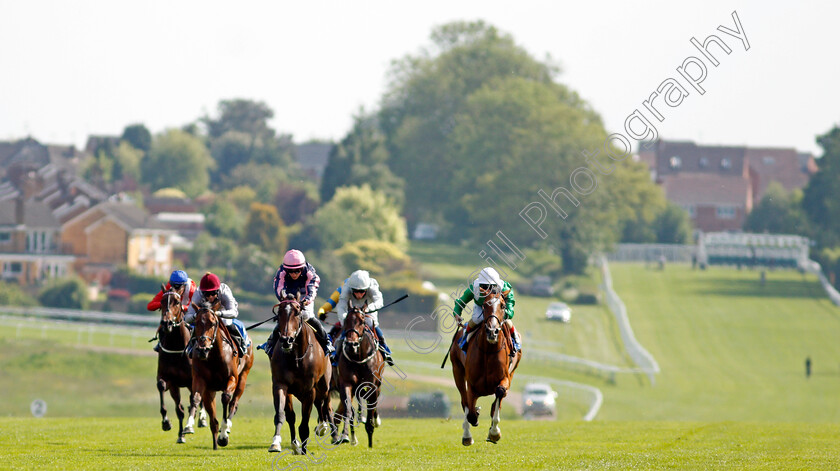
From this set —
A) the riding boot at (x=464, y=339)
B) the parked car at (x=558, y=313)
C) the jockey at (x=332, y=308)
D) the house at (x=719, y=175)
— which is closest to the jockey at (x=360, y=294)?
the jockey at (x=332, y=308)

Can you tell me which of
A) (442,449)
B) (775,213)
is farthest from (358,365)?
(775,213)

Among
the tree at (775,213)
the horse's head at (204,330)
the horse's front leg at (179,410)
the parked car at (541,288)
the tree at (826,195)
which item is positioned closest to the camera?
the horse's head at (204,330)

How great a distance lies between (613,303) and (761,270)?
26.1 meters

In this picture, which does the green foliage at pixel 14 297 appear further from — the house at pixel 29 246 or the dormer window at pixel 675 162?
the dormer window at pixel 675 162

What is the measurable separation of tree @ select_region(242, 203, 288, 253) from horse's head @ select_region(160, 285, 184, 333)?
289ft

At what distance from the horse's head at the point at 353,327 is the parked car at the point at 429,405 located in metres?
30.0

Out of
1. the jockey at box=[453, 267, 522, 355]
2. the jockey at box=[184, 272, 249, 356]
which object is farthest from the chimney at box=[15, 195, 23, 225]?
the jockey at box=[453, 267, 522, 355]

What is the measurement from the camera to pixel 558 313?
3514 inches

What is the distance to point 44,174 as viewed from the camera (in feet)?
487

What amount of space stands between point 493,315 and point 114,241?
3725 inches

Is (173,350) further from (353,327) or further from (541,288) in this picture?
(541,288)

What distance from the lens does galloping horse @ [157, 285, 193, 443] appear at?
21.6 meters

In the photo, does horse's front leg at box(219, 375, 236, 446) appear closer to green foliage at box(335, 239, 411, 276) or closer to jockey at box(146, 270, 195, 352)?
jockey at box(146, 270, 195, 352)

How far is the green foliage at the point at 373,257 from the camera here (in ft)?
325
